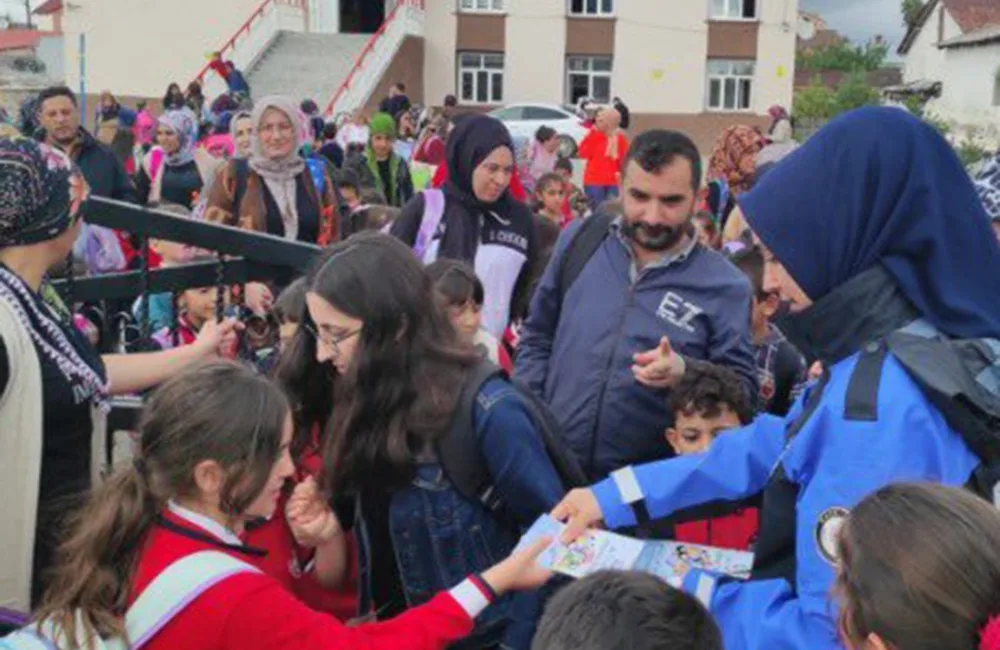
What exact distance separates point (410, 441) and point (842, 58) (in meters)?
82.1

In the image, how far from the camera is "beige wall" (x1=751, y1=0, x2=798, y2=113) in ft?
106

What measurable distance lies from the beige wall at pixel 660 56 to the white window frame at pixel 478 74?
11.6 ft

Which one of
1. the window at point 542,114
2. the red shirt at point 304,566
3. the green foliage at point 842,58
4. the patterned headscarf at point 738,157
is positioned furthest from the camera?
the green foliage at point 842,58

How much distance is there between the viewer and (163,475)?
2.23 meters

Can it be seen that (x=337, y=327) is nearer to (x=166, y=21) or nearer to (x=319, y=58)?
(x=319, y=58)

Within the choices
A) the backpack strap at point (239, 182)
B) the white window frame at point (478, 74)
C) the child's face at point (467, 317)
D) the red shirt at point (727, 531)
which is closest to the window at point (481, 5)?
the white window frame at point (478, 74)

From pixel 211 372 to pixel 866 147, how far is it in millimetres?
1447

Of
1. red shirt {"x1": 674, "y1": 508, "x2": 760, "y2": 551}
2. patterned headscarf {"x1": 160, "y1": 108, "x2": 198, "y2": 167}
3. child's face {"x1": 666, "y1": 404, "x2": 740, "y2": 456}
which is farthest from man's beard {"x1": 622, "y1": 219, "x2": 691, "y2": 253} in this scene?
patterned headscarf {"x1": 160, "y1": 108, "x2": 198, "y2": 167}

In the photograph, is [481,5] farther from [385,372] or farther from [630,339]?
[385,372]

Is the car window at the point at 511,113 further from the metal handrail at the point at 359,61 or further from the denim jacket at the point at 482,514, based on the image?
the denim jacket at the point at 482,514

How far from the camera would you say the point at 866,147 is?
2049 mm

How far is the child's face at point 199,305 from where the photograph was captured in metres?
4.59

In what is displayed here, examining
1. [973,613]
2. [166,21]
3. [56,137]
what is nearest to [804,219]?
[973,613]

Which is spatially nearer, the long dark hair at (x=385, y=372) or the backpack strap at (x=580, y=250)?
the long dark hair at (x=385, y=372)
